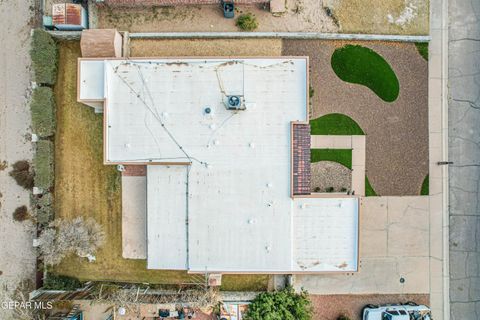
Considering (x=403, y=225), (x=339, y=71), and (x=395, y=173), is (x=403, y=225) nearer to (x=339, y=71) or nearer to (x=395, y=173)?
(x=395, y=173)

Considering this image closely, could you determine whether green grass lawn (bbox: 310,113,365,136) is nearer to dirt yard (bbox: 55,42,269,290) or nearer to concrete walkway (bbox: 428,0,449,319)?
concrete walkway (bbox: 428,0,449,319)

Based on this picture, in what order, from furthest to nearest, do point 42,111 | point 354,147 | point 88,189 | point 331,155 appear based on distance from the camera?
1. point 354,147
2. point 331,155
3. point 88,189
4. point 42,111

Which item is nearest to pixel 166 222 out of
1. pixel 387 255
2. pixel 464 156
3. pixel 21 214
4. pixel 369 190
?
pixel 21 214

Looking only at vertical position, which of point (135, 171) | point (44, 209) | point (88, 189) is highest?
point (135, 171)

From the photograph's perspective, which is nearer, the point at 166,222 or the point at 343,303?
the point at 166,222

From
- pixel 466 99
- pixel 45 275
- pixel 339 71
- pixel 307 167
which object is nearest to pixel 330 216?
pixel 307 167

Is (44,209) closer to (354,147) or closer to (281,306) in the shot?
(281,306)
